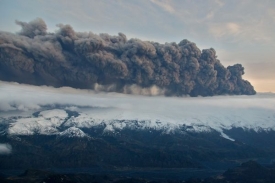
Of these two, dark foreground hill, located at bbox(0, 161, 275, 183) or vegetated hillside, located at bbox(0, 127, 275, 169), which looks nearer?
dark foreground hill, located at bbox(0, 161, 275, 183)

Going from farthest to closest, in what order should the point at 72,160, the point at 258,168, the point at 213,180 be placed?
1. the point at 72,160
2. the point at 258,168
3. the point at 213,180

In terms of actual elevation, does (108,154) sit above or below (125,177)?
below

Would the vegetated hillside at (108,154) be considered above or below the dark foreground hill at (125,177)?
below

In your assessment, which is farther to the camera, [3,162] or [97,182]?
[3,162]

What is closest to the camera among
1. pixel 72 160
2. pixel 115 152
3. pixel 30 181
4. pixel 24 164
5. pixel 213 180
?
pixel 30 181

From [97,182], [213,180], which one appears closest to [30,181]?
[97,182]

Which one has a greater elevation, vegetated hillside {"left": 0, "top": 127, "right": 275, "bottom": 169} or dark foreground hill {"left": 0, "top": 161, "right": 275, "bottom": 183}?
dark foreground hill {"left": 0, "top": 161, "right": 275, "bottom": 183}

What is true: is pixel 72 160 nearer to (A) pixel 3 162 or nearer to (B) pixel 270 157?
(A) pixel 3 162

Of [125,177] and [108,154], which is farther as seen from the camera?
[108,154]

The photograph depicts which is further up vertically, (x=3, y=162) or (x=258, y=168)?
(x=258, y=168)

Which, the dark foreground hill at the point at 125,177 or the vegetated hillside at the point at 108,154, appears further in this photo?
the vegetated hillside at the point at 108,154
